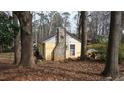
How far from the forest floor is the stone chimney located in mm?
86

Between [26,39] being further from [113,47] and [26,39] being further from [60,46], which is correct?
[113,47]

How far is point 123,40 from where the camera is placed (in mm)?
27641

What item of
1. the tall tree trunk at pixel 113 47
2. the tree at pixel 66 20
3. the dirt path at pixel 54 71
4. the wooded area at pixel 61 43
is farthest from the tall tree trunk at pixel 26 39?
the tall tree trunk at pixel 113 47

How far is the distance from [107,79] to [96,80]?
0.13m

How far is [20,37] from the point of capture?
90.8 ft

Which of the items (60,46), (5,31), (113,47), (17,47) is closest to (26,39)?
(17,47)

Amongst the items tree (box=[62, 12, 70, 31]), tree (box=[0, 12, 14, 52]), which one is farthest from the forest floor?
tree (box=[62, 12, 70, 31])

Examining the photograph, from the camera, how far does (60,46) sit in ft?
90.9

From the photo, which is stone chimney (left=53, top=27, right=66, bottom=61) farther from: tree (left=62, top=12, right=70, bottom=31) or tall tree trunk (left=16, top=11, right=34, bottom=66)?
tall tree trunk (left=16, top=11, right=34, bottom=66)

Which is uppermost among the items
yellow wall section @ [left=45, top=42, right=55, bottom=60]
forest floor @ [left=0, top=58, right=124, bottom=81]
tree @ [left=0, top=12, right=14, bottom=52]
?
tree @ [left=0, top=12, right=14, bottom=52]

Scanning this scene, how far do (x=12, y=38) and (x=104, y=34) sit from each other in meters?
1.11

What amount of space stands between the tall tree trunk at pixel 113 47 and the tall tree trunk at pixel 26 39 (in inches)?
36.4

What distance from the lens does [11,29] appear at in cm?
2775

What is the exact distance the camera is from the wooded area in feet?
90.8
